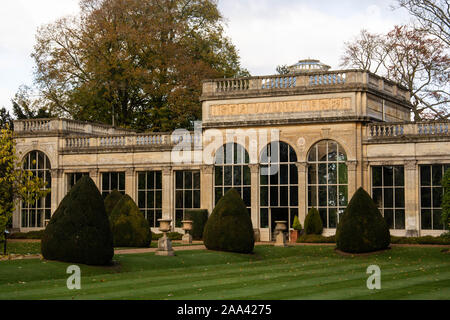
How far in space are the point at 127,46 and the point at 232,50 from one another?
8.56 m

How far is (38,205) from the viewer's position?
156 ft

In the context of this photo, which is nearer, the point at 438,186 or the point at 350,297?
the point at 350,297

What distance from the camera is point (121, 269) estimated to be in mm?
24797

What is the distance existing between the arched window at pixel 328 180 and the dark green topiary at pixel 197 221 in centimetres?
594

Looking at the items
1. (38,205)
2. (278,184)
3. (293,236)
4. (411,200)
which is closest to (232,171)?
(278,184)

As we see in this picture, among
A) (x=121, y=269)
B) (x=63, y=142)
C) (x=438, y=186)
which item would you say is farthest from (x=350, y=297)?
(x=63, y=142)

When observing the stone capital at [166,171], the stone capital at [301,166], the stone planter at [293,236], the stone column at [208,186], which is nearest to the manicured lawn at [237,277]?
the stone planter at [293,236]

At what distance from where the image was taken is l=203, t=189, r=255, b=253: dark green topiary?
30.7 metres

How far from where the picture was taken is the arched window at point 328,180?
39219 mm

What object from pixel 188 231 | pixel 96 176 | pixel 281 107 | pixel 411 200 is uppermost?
pixel 281 107

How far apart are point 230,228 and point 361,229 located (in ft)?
18.1

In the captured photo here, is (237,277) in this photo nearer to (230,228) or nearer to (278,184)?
(230,228)

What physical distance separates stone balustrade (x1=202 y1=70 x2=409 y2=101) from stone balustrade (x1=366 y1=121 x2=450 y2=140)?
232cm

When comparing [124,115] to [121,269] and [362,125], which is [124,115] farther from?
[121,269]
